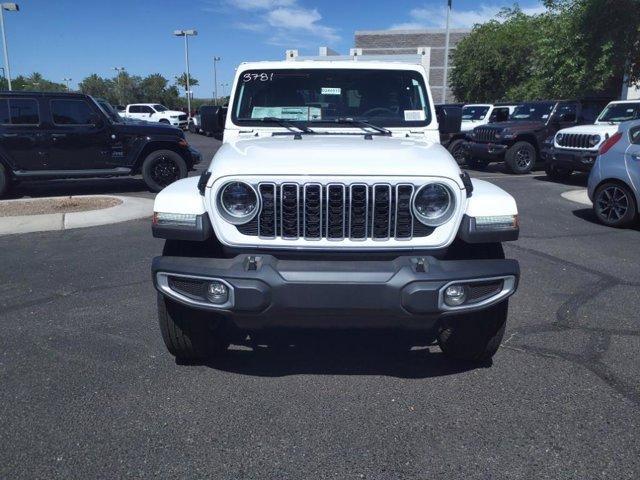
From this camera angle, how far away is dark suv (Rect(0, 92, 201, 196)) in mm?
10508

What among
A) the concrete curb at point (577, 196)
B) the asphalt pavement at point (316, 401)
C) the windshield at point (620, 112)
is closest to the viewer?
the asphalt pavement at point (316, 401)

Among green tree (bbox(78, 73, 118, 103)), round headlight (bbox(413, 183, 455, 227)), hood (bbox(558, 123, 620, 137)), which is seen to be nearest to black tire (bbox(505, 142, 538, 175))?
hood (bbox(558, 123, 620, 137))

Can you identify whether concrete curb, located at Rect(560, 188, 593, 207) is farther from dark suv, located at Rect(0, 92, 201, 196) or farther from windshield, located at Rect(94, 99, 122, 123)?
windshield, located at Rect(94, 99, 122, 123)

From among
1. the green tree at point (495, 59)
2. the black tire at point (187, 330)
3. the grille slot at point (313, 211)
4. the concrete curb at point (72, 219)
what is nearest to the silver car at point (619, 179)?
the grille slot at point (313, 211)

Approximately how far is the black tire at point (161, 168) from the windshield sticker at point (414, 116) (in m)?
7.72

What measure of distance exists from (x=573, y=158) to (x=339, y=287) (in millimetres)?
10924

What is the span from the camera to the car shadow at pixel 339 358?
372 centimetres

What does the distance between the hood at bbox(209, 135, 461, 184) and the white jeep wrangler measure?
0.01 meters

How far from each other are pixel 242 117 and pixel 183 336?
1841 millimetres

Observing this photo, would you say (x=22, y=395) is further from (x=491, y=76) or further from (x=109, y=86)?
(x=109, y=86)

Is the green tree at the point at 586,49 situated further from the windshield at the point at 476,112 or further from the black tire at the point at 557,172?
the black tire at the point at 557,172

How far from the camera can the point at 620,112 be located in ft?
41.5

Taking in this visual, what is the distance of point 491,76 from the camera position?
36031mm

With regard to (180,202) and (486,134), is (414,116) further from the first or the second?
(486,134)
